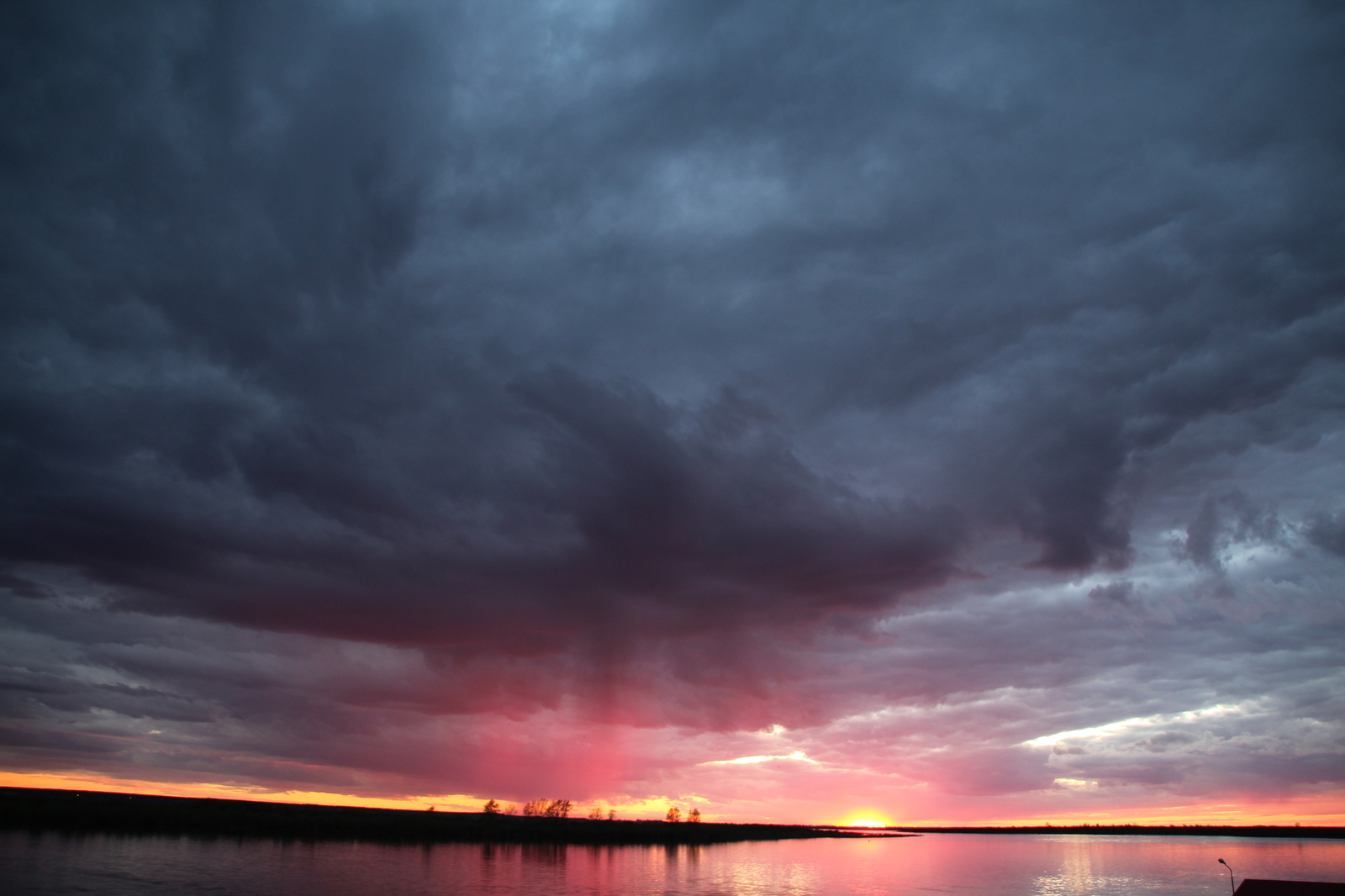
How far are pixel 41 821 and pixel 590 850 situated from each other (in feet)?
341

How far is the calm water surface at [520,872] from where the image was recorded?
248 ft

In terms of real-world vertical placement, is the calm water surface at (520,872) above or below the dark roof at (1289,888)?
below

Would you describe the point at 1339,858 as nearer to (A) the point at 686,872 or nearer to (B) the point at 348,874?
(A) the point at 686,872

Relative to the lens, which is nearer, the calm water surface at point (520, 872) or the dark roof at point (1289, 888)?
the dark roof at point (1289, 888)

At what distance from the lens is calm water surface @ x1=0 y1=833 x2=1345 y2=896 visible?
7550 cm

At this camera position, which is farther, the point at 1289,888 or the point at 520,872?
the point at 520,872

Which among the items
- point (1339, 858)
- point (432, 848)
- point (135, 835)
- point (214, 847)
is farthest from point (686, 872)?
point (1339, 858)

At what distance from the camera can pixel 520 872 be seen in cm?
10219

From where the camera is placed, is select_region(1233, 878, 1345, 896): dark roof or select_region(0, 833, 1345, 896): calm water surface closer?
select_region(1233, 878, 1345, 896): dark roof

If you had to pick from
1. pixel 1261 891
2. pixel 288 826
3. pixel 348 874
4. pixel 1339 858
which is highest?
pixel 1261 891

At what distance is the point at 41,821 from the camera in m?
149

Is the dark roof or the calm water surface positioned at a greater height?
the dark roof

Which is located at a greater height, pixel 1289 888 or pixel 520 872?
pixel 1289 888

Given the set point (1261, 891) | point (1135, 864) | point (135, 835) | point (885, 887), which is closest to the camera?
point (1261, 891)
